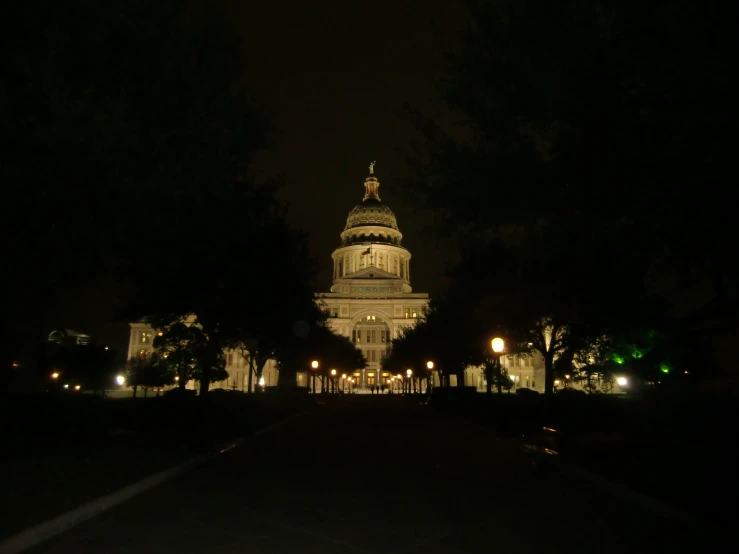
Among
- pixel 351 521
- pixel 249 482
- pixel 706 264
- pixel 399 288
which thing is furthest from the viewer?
pixel 399 288

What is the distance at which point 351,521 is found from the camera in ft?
27.4

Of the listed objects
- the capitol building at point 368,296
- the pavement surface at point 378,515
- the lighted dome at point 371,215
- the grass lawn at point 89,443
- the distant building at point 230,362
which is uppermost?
the lighted dome at point 371,215

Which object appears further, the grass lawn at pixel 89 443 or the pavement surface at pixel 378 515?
the grass lawn at pixel 89 443

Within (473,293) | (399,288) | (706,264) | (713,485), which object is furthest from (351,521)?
(399,288)

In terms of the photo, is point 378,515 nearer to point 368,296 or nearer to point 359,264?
point 368,296

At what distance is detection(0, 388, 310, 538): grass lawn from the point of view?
8867mm

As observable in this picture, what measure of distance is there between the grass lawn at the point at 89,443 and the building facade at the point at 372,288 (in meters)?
107

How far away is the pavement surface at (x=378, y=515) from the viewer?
23.5 ft

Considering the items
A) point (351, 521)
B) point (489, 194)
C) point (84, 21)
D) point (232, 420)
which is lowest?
point (351, 521)

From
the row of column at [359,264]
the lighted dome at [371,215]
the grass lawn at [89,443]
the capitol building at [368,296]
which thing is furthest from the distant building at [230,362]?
the grass lawn at [89,443]

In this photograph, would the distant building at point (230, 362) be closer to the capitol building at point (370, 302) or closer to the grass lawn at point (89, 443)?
the capitol building at point (370, 302)

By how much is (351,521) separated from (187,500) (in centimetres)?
284

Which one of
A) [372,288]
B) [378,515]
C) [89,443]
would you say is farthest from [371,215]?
[378,515]

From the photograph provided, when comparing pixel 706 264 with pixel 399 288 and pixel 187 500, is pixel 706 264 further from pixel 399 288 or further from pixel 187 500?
pixel 399 288
